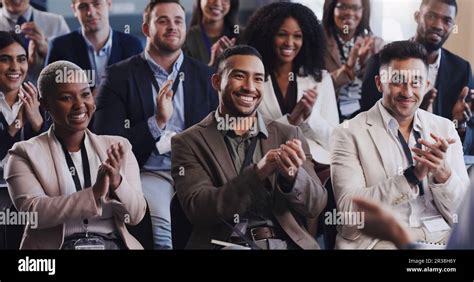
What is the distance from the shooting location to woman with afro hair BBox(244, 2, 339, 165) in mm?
4207

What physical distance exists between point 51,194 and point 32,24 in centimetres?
77

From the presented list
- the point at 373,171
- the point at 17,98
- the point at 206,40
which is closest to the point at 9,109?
the point at 17,98

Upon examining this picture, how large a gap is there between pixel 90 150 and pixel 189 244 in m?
0.62

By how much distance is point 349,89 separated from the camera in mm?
4305

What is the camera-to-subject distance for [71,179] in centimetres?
413

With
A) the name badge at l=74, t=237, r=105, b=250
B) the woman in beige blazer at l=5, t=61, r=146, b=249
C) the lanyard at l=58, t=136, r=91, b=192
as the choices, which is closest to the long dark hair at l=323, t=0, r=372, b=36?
the woman in beige blazer at l=5, t=61, r=146, b=249

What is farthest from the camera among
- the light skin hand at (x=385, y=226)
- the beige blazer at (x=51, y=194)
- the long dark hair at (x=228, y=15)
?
the long dark hair at (x=228, y=15)

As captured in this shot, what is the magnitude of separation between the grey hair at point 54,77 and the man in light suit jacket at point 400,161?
4.04 ft

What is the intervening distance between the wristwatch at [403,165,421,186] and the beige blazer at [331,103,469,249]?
17 millimetres

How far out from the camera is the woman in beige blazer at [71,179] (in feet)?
13.5

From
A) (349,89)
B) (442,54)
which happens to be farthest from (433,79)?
(349,89)

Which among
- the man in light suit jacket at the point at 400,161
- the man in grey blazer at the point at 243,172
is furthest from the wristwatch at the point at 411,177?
the man in grey blazer at the point at 243,172

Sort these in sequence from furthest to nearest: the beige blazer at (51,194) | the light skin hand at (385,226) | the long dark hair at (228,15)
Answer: the long dark hair at (228,15) < the beige blazer at (51,194) < the light skin hand at (385,226)

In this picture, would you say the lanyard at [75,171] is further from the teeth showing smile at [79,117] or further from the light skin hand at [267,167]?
the light skin hand at [267,167]
